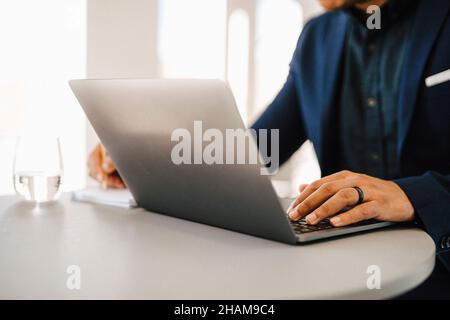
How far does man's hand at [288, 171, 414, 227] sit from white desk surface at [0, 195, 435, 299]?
0.09 feet

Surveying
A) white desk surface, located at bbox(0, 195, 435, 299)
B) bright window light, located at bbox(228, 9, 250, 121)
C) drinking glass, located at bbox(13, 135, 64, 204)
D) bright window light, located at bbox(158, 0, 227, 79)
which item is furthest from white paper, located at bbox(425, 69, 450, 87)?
bright window light, located at bbox(228, 9, 250, 121)

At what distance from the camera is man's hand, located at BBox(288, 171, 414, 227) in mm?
692

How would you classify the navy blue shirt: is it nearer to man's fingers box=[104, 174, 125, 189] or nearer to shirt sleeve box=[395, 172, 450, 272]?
shirt sleeve box=[395, 172, 450, 272]

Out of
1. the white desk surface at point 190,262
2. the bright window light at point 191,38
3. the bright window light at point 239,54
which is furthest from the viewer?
the bright window light at point 239,54

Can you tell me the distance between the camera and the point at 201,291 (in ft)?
1.51

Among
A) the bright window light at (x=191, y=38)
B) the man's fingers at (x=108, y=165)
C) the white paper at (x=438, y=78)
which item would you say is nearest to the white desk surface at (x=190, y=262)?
the man's fingers at (x=108, y=165)

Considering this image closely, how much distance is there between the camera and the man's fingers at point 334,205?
68 centimetres

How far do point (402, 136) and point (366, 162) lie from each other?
15 centimetres

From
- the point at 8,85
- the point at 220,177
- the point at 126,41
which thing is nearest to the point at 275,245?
the point at 220,177

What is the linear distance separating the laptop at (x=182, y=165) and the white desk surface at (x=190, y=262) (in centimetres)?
2

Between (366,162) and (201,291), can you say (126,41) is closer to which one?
(366,162)

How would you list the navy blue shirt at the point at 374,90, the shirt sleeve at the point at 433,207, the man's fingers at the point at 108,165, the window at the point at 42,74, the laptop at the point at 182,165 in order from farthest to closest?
the window at the point at 42,74 → the navy blue shirt at the point at 374,90 → the man's fingers at the point at 108,165 → the shirt sleeve at the point at 433,207 → the laptop at the point at 182,165

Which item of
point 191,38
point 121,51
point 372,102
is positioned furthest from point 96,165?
point 191,38

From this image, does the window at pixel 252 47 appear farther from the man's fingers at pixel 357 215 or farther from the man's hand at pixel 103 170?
the man's fingers at pixel 357 215
